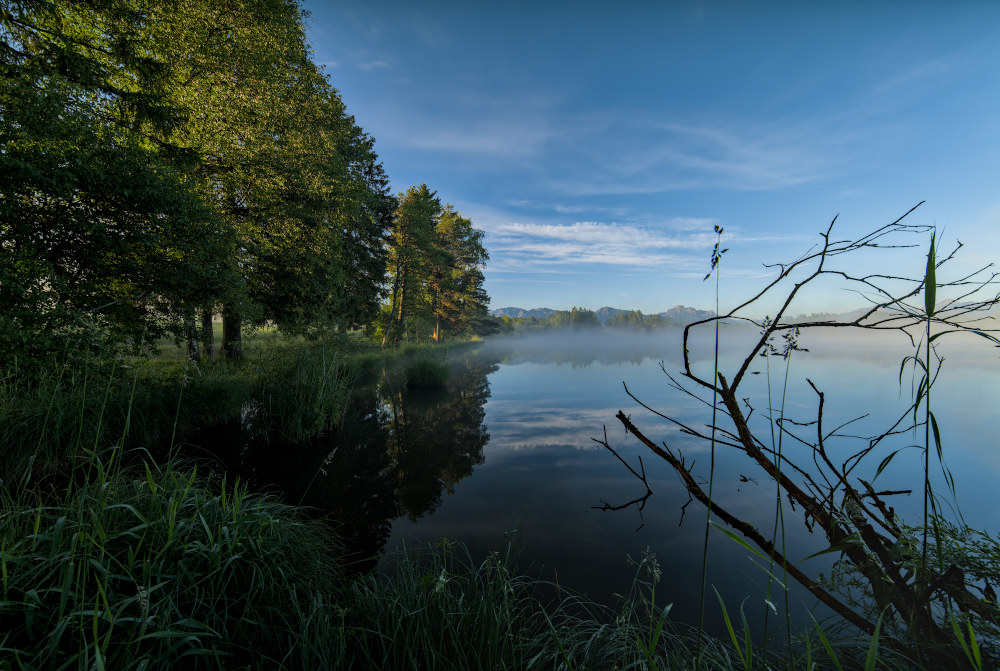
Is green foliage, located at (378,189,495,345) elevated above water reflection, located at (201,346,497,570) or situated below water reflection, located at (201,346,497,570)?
above

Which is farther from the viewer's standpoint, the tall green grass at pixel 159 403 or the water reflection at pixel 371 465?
the water reflection at pixel 371 465

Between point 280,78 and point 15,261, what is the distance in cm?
1038

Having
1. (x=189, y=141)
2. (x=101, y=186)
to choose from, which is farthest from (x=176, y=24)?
(x=101, y=186)

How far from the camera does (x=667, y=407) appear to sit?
12.8m

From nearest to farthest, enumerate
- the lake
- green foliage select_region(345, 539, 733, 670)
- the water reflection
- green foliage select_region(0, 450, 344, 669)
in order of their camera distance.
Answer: green foliage select_region(0, 450, 344, 669)
green foliage select_region(345, 539, 733, 670)
the lake
the water reflection

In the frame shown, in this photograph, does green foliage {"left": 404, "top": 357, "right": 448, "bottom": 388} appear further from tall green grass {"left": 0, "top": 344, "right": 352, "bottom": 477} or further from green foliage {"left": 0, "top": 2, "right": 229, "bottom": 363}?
green foliage {"left": 0, "top": 2, "right": 229, "bottom": 363}

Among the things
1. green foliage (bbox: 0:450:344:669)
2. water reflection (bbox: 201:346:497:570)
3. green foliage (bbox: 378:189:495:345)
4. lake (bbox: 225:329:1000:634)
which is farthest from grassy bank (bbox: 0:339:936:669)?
green foliage (bbox: 378:189:495:345)

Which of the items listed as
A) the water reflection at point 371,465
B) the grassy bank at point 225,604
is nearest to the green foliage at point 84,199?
the grassy bank at point 225,604

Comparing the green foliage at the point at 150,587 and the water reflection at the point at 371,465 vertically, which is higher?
the green foliage at the point at 150,587

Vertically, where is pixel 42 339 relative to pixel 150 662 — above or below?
above

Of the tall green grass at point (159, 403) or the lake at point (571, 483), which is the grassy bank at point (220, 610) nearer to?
the lake at point (571, 483)

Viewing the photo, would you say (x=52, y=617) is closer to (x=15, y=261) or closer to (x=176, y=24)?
(x=15, y=261)

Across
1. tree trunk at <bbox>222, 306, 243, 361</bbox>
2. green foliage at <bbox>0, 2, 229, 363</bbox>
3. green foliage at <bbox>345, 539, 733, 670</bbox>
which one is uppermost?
green foliage at <bbox>0, 2, 229, 363</bbox>

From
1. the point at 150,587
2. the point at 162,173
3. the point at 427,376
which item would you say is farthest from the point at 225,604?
the point at 427,376
